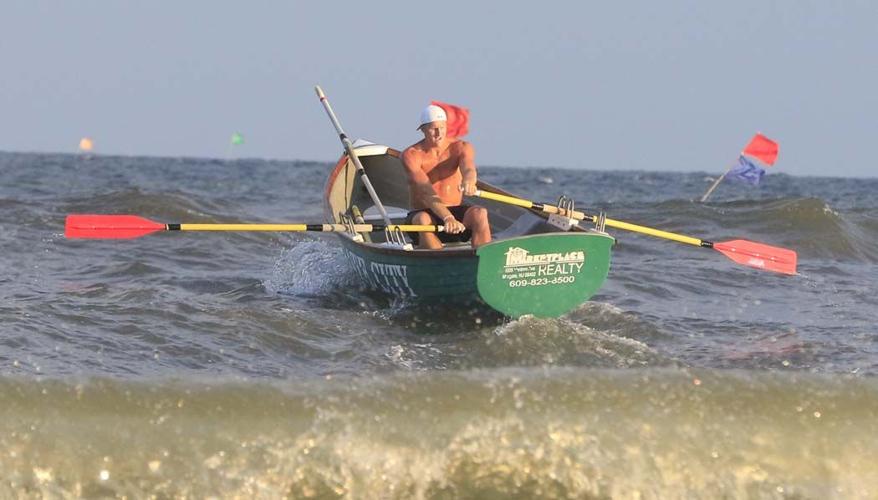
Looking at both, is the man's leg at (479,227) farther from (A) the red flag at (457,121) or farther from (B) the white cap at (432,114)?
(A) the red flag at (457,121)

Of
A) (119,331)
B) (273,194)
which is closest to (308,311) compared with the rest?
(119,331)

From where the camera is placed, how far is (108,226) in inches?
396

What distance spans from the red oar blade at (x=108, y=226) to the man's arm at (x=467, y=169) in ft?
8.45

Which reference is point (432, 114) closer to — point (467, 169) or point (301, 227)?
point (467, 169)

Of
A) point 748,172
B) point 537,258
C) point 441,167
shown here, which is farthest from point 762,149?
point 537,258

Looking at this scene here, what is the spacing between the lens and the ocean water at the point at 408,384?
16.9ft

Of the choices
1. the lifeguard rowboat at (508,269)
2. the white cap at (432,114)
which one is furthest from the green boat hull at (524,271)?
the white cap at (432,114)

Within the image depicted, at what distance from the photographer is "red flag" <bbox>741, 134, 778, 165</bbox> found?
19.7 m

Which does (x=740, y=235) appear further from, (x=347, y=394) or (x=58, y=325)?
(x=347, y=394)

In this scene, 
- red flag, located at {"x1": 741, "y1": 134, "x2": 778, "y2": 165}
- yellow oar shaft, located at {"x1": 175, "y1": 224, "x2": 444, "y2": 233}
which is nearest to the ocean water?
yellow oar shaft, located at {"x1": 175, "y1": 224, "x2": 444, "y2": 233}

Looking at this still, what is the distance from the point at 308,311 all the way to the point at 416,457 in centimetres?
470

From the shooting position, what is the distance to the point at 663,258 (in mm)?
14609

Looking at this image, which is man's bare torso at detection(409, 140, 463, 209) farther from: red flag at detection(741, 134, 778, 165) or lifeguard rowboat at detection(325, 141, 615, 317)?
red flag at detection(741, 134, 778, 165)

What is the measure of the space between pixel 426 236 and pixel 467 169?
2.20 ft
